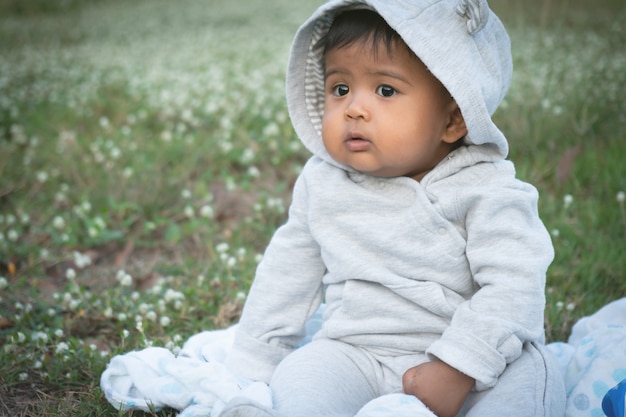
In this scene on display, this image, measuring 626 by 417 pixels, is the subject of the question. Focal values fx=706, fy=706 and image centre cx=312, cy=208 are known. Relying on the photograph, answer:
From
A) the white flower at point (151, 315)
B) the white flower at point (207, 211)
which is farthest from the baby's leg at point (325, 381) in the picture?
the white flower at point (207, 211)

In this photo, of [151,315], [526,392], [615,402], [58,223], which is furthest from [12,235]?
[615,402]

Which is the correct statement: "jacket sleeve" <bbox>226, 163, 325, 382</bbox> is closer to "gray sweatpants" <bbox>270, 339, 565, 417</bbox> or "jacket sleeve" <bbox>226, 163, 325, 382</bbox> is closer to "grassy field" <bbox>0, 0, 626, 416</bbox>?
"gray sweatpants" <bbox>270, 339, 565, 417</bbox>

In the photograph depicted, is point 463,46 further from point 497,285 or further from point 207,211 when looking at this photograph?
point 207,211

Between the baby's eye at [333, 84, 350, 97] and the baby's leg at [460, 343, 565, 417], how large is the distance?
1.04 metres

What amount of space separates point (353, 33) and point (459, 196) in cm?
64

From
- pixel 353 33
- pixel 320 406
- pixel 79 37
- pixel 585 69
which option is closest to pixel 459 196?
pixel 353 33

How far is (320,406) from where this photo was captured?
2.09 meters

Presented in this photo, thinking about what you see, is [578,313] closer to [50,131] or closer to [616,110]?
[616,110]

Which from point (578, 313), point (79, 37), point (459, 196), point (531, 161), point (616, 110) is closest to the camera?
point (459, 196)

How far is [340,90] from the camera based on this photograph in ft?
8.02

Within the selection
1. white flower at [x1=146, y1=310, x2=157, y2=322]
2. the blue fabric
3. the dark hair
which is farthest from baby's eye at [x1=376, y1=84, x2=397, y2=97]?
white flower at [x1=146, y1=310, x2=157, y2=322]

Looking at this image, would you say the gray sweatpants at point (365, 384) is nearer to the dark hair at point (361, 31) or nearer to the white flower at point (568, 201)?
the dark hair at point (361, 31)

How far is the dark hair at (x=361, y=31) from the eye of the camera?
2301 mm

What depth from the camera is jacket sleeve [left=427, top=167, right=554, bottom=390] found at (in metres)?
2.15
